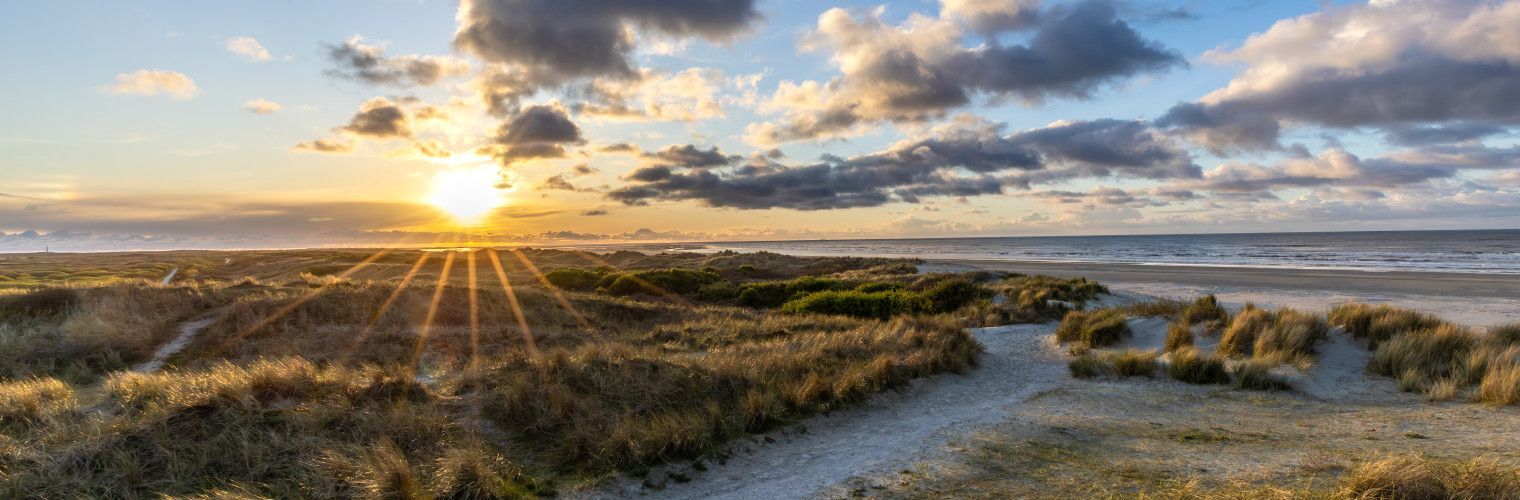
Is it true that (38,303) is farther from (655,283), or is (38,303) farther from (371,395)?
(655,283)

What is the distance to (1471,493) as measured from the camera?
4395mm

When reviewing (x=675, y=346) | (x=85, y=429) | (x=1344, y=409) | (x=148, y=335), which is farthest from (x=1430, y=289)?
(x=148, y=335)

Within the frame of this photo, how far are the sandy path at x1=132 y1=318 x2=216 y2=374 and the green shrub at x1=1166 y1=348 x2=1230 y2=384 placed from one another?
1665 cm

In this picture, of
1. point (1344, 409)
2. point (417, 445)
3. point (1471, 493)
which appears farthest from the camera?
point (1344, 409)

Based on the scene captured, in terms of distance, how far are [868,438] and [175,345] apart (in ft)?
43.4

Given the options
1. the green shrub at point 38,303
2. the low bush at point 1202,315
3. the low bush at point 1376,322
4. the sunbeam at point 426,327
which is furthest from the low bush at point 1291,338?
the green shrub at point 38,303

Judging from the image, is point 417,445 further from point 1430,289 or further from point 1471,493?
point 1430,289

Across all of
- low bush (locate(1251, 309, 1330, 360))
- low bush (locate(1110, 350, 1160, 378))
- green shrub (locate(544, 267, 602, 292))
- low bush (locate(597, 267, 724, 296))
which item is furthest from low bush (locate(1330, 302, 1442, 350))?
green shrub (locate(544, 267, 602, 292))

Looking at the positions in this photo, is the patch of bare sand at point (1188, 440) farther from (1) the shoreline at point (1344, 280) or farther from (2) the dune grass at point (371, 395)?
(1) the shoreline at point (1344, 280)

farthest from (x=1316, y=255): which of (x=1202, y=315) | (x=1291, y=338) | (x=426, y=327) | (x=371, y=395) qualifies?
(x=371, y=395)

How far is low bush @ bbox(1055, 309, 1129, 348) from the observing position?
13672 millimetres

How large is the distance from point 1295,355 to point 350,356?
1638cm

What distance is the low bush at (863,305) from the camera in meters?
21.8

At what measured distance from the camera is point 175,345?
1218cm
